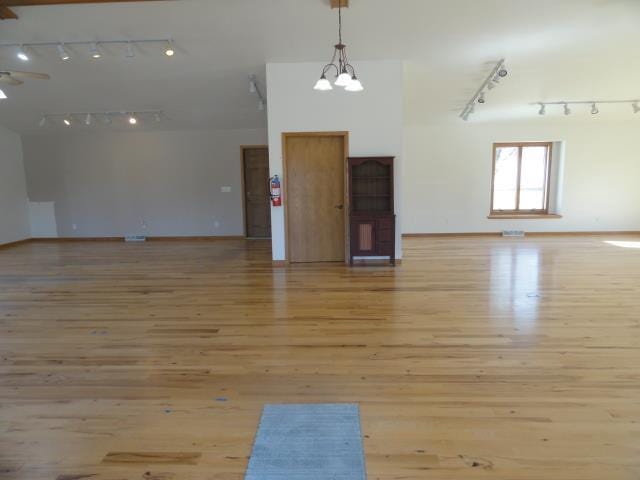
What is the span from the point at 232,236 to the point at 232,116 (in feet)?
8.65

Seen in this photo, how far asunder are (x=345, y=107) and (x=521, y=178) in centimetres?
523

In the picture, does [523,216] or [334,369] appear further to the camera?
[523,216]

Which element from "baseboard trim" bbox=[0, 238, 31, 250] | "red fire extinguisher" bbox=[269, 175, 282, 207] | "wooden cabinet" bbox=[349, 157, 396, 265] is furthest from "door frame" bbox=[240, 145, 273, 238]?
"baseboard trim" bbox=[0, 238, 31, 250]

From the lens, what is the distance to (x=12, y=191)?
8.63 meters

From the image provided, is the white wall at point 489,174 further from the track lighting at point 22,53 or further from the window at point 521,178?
the track lighting at point 22,53

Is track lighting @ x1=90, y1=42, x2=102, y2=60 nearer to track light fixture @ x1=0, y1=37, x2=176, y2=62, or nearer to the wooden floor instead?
track light fixture @ x1=0, y1=37, x2=176, y2=62

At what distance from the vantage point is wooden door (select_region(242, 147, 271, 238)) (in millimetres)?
8891

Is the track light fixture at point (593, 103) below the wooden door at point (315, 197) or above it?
above

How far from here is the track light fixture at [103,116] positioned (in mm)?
7727

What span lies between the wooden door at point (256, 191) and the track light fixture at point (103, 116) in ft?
6.51

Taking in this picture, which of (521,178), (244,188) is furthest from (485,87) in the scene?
(244,188)

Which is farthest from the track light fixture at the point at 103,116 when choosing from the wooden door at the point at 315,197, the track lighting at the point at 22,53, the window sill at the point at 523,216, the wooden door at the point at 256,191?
the window sill at the point at 523,216

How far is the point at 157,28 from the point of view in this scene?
491 centimetres

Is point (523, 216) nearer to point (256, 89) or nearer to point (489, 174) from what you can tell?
point (489, 174)
